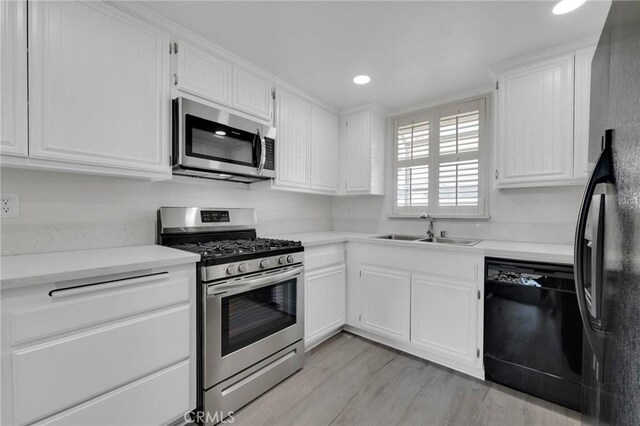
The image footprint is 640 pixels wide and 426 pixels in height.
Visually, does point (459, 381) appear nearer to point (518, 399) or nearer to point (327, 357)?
point (518, 399)

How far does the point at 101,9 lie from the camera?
1499mm

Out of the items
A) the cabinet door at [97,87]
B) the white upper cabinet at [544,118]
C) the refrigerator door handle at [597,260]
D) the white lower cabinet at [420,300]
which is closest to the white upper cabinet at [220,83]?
the cabinet door at [97,87]

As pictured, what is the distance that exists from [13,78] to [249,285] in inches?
58.1

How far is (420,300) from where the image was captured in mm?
2238

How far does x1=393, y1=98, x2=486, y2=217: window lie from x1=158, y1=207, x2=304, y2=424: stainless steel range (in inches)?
61.9

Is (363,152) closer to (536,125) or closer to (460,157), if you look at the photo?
(460,157)

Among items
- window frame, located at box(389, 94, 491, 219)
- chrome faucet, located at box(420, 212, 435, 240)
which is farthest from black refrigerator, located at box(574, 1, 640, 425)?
chrome faucet, located at box(420, 212, 435, 240)

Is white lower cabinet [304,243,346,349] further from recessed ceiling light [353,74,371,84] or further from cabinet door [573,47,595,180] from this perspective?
cabinet door [573,47,595,180]

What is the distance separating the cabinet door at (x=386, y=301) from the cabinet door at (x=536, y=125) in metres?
1.15

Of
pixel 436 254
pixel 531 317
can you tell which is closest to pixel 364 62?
pixel 436 254

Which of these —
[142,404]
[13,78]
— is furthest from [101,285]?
[13,78]

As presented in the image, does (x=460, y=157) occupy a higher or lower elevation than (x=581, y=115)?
lower

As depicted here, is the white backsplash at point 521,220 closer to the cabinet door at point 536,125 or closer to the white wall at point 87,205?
the cabinet door at point 536,125

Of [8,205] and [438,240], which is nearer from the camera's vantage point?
[8,205]
